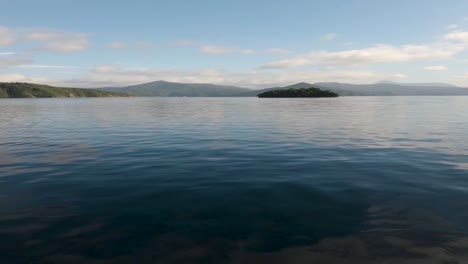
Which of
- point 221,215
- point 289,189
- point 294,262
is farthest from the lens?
point 289,189

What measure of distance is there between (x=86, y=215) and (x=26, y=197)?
13.7ft

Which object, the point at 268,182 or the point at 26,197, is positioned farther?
the point at 268,182

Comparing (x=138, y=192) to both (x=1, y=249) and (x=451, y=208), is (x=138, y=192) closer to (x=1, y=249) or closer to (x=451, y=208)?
(x=1, y=249)

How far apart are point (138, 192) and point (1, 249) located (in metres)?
5.57

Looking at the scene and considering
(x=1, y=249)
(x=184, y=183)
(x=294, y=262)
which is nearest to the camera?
(x=294, y=262)

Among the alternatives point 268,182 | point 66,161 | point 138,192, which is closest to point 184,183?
point 138,192

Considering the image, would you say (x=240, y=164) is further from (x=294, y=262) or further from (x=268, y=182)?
(x=294, y=262)

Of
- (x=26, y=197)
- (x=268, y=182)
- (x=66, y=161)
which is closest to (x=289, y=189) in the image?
(x=268, y=182)

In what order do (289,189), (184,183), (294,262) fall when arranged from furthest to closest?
(184,183), (289,189), (294,262)

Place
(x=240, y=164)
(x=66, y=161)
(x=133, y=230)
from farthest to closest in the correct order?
(x=66, y=161) → (x=240, y=164) → (x=133, y=230)

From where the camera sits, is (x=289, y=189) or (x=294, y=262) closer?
(x=294, y=262)

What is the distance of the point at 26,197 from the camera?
43.0 feet

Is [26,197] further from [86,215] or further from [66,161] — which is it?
[66,161]

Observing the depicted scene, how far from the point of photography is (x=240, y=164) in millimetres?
19203
